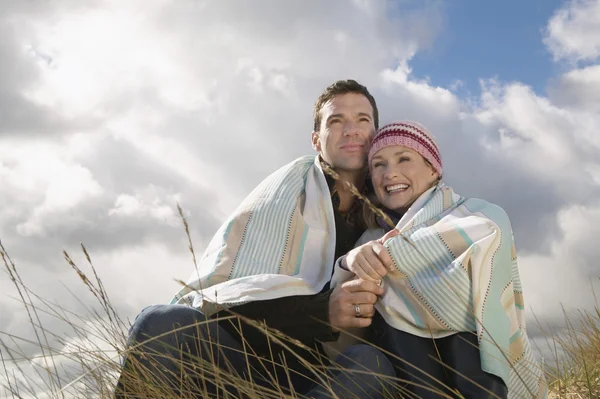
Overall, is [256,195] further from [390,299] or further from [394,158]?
[390,299]

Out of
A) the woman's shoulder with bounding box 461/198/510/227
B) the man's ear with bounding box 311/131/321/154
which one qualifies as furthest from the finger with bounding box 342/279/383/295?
the man's ear with bounding box 311/131/321/154

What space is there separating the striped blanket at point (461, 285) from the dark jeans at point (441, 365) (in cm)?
4

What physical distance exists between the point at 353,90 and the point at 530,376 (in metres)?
1.88

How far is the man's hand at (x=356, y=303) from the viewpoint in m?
2.81

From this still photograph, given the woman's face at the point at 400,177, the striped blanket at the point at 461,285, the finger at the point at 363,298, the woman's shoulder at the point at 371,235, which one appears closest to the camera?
the striped blanket at the point at 461,285

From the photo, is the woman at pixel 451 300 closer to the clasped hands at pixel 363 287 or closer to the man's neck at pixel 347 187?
the clasped hands at pixel 363 287

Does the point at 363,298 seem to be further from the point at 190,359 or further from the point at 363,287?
the point at 190,359

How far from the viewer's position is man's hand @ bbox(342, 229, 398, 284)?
2764mm

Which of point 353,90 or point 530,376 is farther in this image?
point 353,90

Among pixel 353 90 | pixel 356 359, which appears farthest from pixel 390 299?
pixel 353 90

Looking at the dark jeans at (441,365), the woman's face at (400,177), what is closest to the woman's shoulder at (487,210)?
the woman's face at (400,177)

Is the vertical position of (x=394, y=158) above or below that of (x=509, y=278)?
above

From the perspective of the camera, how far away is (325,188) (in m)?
3.57

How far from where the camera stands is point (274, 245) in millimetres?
3408
